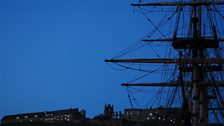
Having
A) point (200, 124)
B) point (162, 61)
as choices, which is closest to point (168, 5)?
point (162, 61)

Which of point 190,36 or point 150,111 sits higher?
point 150,111

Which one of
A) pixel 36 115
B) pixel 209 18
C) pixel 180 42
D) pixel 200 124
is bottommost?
pixel 200 124

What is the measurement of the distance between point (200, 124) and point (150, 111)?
6824 centimetres

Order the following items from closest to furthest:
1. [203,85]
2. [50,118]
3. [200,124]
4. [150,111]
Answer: [200,124]
[203,85]
[150,111]
[50,118]

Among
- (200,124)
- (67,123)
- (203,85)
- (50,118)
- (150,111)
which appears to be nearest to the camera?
(200,124)

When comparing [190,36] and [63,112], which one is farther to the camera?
[63,112]

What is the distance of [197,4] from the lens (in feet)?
140

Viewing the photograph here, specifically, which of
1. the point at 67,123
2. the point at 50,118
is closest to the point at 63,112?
the point at 50,118

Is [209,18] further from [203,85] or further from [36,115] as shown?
[36,115]

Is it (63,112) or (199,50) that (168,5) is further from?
(63,112)

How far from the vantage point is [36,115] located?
12238cm

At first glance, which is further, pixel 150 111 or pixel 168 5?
pixel 150 111

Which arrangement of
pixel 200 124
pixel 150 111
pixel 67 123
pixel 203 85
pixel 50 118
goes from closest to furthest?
pixel 200 124
pixel 203 85
pixel 67 123
pixel 150 111
pixel 50 118

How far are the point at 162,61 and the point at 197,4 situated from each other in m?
6.64
